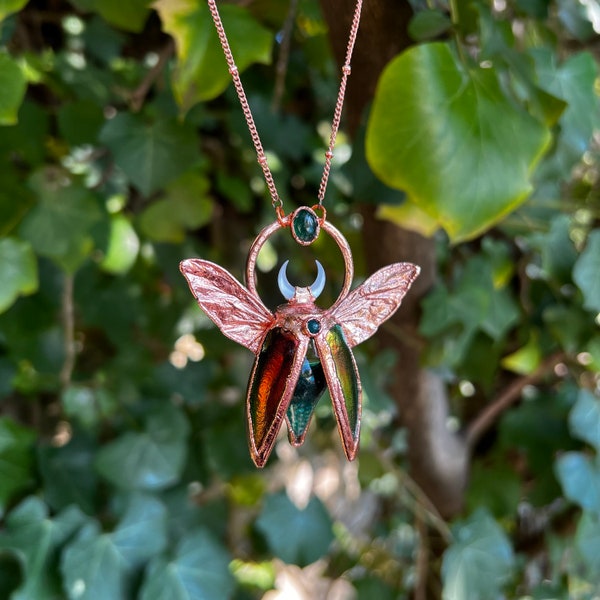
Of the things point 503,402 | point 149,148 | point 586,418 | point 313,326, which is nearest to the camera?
point 313,326

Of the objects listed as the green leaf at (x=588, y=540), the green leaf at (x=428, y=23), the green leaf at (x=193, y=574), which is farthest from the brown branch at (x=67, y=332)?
the green leaf at (x=588, y=540)

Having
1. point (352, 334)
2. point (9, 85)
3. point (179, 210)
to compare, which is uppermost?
point (9, 85)

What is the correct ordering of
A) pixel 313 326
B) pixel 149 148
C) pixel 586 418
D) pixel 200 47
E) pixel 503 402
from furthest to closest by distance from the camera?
pixel 503 402 < pixel 586 418 < pixel 149 148 < pixel 200 47 < pixel 313 326

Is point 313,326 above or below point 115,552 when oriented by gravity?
above

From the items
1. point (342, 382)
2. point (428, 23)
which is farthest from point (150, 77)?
point (342, 382)

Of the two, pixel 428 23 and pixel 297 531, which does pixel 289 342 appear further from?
pixel 297 531

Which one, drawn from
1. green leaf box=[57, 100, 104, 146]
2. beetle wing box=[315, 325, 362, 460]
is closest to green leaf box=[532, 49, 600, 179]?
beetle wing box=[315, 325, 362, 460]

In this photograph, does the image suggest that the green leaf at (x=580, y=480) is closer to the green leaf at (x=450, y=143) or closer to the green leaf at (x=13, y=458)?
the green leaf at (x=450, y=143)
